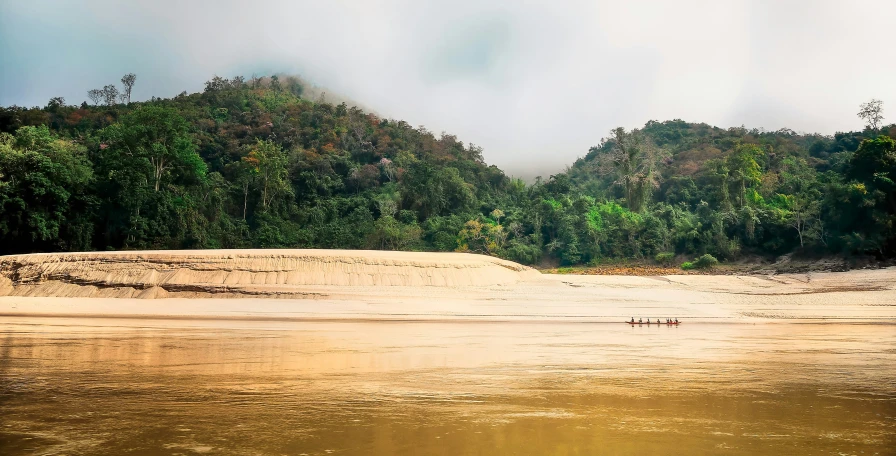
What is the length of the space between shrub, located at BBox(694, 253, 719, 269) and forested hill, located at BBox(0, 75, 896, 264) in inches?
82.4

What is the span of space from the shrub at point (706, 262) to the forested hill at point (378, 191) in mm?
2093

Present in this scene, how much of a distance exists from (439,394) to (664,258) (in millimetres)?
37252

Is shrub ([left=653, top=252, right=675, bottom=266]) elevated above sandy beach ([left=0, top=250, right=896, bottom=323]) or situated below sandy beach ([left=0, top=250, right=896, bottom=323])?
above

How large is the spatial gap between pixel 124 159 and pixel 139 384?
110 feet

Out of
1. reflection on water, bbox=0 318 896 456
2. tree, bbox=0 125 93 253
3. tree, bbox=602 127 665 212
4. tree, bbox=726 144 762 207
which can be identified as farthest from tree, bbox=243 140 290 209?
tree, bbox=726 144 762 207

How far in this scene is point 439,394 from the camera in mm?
7328

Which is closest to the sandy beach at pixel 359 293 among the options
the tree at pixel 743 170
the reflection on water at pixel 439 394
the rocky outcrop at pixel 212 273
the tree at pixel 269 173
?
the rocky outcrop at pixel 212 273

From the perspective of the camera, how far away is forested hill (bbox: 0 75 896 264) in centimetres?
3331

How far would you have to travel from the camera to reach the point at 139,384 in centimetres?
777

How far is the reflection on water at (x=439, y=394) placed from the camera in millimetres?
5223

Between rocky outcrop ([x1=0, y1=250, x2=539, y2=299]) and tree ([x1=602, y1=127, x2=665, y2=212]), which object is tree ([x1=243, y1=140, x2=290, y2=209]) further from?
tree ([x1=602, y1=127, x2=665, y2=212])

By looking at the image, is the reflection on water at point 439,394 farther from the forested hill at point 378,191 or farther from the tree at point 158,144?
the tree at point 158,144

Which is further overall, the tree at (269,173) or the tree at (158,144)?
the tree at (269,173)

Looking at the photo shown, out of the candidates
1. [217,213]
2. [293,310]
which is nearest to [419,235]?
[217,213]
